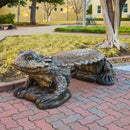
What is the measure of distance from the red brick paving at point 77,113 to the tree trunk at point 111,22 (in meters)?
4.33

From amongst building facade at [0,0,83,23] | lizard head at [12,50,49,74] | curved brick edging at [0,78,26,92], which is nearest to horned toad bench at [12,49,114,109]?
lizard head at [12,50,49,74]

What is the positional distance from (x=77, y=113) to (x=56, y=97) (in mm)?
402

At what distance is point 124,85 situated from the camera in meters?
4.40

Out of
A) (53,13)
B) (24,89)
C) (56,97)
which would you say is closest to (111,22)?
(24,89)

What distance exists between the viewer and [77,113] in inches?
122

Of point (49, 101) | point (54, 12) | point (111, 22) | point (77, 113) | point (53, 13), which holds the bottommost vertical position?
point (77, 113)

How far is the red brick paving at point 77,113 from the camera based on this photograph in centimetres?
275

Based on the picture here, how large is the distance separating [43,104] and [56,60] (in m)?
0.74

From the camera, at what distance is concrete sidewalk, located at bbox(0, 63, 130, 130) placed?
2.75 meters

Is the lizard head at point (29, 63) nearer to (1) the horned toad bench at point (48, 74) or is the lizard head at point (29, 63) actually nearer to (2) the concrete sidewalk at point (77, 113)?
(1) the horned toad bench at point (48, 74)

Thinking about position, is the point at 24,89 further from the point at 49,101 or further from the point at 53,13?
the point at 53,13

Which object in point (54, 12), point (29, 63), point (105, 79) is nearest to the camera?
point (29, 63)

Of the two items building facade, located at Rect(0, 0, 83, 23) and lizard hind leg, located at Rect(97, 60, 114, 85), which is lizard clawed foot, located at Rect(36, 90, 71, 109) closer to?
lizard hind leg, located at Rect(97, 60, 114, 85)

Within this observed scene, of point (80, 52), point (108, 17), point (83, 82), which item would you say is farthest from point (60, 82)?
point (108, 17)
